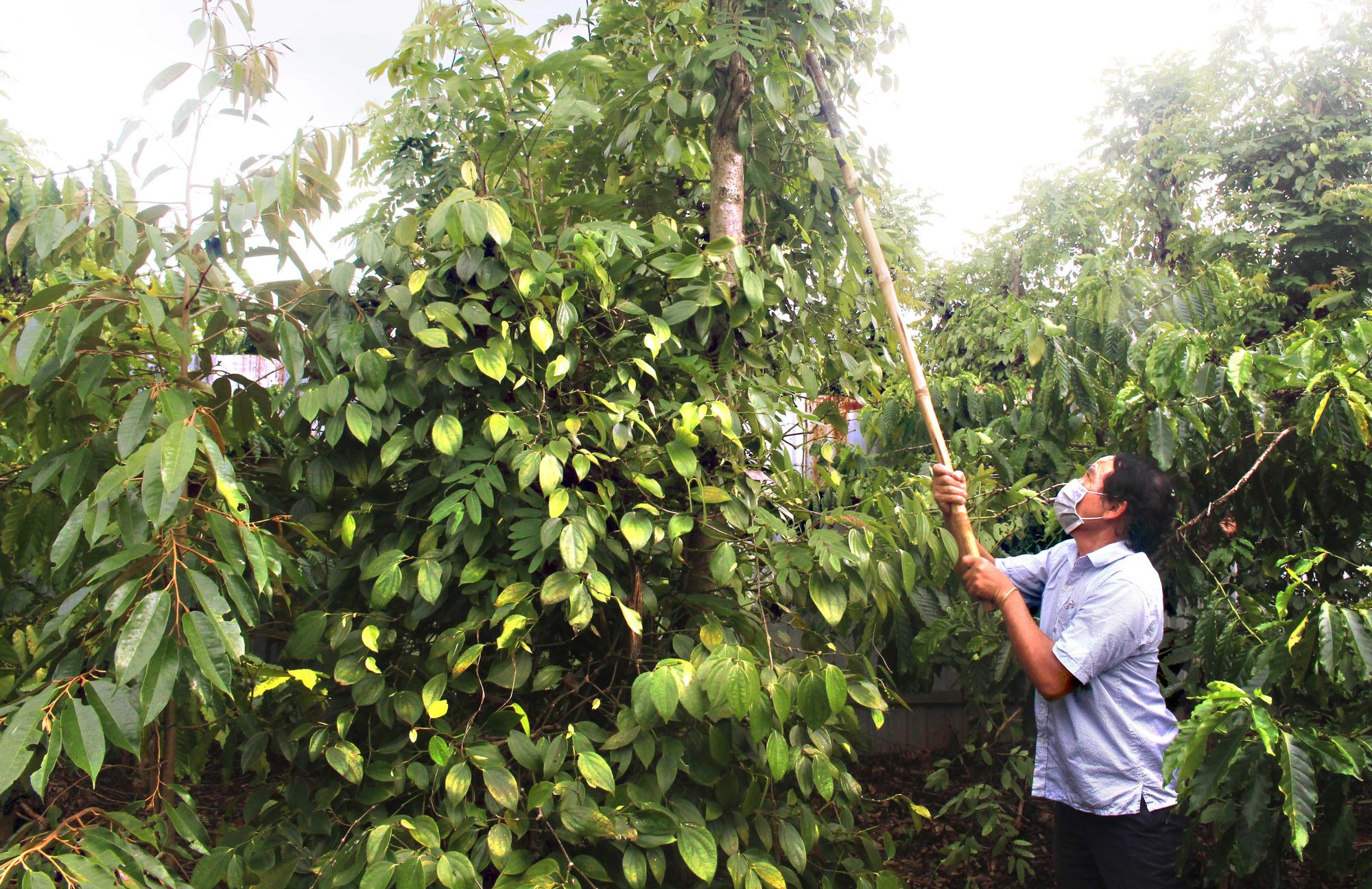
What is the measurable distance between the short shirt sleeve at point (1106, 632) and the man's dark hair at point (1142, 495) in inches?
8.0

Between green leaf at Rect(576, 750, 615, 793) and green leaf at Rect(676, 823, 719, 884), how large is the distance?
0.55 ft

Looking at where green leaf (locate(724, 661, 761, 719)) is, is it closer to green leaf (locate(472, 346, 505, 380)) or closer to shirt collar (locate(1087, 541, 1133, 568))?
green leaf (locate(472, 346, 505, 380))

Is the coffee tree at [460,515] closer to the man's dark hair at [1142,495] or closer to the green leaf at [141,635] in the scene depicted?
the green leaf at [141,635]

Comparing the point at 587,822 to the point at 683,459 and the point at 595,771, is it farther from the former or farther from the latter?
the point at 683,459

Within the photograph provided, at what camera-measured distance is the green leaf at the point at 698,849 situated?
1.65m

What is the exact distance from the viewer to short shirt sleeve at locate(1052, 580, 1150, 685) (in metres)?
1.78

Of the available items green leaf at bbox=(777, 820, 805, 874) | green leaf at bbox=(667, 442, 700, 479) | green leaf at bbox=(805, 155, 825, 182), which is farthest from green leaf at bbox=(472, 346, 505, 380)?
green leaf at bbox=(777, 820, 805, 874)

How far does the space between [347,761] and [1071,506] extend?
1574 millimetres

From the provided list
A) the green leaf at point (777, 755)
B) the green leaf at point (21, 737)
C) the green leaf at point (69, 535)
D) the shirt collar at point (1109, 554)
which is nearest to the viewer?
the green leaf at point (21, 737)

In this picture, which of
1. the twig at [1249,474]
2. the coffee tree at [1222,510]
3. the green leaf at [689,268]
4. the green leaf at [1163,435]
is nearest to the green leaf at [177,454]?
the green leaf at [689,268]

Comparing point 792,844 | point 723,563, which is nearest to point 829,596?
point 723,563

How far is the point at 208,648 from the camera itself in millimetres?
1428

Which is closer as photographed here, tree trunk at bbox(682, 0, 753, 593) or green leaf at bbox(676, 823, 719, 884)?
green leaf at bbox(676, 823, 719, 884)

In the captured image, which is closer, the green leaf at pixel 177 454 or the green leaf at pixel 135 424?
the green leaf at pixel 177 454
